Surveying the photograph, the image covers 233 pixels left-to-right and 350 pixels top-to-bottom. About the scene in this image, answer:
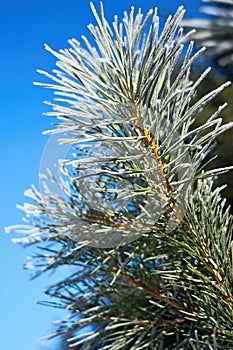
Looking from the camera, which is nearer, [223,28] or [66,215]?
[66,215]

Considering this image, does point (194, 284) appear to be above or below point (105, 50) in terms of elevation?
below

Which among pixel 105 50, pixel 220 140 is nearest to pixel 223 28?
pixel 220 140

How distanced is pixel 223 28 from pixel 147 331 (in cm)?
28

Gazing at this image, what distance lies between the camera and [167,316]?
A: 0.34 meters

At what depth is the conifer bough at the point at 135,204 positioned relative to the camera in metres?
0.27

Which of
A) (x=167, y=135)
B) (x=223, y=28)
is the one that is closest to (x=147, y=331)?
(x=167, y=135)

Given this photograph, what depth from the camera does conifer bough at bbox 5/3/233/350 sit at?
0.27m

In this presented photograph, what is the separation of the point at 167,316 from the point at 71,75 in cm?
16

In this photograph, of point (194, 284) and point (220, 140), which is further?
point (220, 140)

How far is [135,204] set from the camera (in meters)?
0.34

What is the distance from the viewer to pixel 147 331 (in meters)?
0.33

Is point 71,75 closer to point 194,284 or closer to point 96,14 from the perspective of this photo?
point 96,14

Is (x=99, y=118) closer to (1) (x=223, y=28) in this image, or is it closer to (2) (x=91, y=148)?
(2) (x=91, y=148)

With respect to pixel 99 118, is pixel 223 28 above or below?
above
